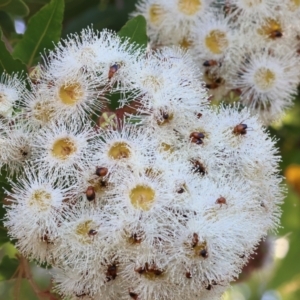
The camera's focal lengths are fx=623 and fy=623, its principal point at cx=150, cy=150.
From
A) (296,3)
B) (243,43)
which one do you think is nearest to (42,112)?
(243,43)

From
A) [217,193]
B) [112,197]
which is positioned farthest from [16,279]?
[217,193]

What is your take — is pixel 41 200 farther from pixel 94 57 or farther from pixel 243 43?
pixel 243 43

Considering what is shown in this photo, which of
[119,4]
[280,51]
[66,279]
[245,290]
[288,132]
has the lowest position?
[245,290]

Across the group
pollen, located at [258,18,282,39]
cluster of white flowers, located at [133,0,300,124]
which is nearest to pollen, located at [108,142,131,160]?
cluster of white flowers, located at [133,0,300,124]

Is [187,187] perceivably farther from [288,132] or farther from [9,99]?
[288,132]

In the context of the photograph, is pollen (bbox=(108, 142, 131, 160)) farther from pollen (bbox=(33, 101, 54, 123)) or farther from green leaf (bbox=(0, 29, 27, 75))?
green leaf (bbox=(0, 29, 27, 75))

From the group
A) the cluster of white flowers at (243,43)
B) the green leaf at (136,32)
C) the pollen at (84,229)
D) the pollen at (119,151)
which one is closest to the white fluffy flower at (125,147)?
the pollen at (119,151)
